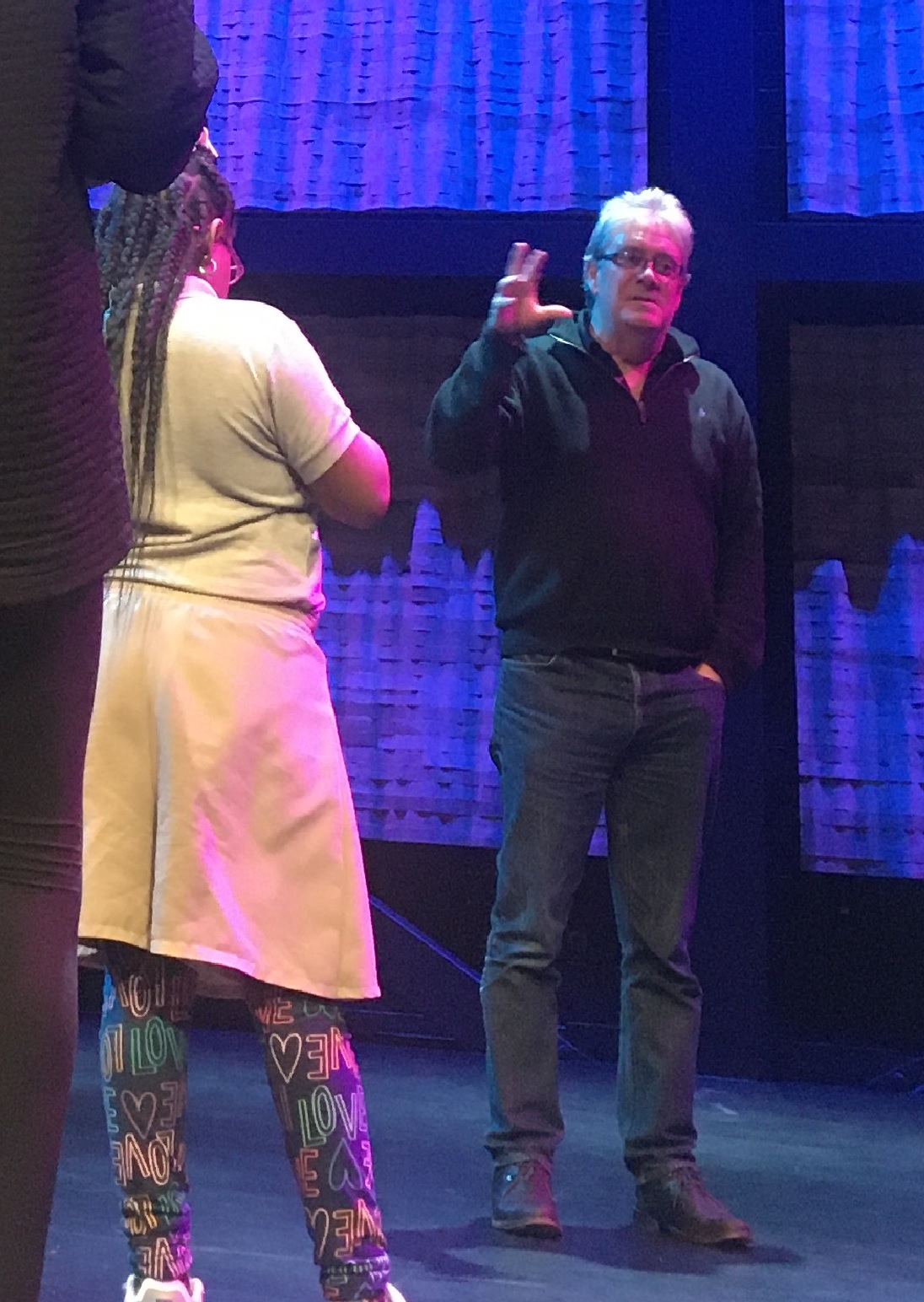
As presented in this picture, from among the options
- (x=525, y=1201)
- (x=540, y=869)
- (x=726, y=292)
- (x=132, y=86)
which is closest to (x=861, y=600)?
(x=726, y=292)

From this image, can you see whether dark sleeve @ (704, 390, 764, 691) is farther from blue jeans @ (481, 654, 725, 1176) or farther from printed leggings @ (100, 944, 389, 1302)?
printed leggings @ (100, 944, 389, 1302)

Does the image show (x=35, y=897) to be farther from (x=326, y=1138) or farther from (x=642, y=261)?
(x=642, y=261)

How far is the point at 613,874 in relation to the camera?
237 centimetres

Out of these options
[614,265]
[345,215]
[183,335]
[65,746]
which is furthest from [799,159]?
[65,746]

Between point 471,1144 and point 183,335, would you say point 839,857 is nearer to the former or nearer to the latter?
point 471,1144

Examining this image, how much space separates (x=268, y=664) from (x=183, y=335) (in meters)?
0.37

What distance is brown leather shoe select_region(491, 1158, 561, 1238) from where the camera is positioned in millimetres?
2146

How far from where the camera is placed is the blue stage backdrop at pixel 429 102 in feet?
11.5

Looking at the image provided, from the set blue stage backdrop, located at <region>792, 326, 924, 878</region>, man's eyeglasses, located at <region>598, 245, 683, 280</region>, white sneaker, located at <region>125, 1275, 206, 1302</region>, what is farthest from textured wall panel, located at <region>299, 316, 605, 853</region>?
white sneaker, located at <region>125, 1275, 206, 1302</region>

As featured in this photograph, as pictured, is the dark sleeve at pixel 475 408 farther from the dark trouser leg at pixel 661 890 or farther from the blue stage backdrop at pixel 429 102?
the blue stage backdrop at pixel 429 102

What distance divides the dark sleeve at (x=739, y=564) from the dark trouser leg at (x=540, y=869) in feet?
0.61

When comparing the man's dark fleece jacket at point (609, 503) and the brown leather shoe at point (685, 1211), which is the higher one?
the man's dark fleece jacket at point (609, 503)

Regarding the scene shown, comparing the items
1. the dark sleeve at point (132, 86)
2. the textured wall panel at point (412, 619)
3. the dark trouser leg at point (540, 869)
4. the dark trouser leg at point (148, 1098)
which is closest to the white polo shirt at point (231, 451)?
the dark trouser leg at point (148, 1098)

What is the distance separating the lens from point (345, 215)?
11.7 feet
